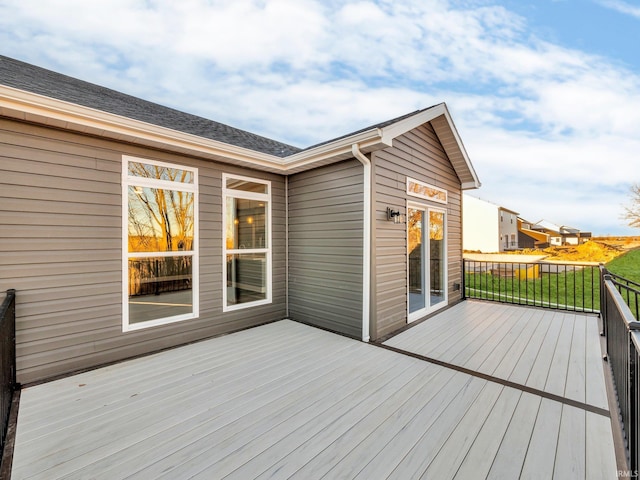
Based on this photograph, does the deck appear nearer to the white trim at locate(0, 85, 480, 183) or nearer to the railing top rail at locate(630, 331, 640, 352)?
→ the railing top rail at locate(630, 331, 640, 352)

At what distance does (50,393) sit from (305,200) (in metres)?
3.72

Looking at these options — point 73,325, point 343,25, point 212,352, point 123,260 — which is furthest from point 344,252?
point 343,25

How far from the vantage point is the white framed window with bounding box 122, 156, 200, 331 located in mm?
3334

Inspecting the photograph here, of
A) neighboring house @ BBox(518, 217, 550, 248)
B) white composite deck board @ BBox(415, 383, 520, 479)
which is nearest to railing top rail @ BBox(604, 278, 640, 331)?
white composite deck board @ BBox(415, 383, 520, 479)

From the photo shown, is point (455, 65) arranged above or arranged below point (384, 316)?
above

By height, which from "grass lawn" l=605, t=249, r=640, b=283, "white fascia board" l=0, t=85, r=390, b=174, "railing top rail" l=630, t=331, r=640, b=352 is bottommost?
"grass lawn" l=605, t=249, r=640, b=283

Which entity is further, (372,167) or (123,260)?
(372,167)

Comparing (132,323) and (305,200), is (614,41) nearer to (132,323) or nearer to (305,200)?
(305,200)

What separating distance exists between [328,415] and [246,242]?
2954mm

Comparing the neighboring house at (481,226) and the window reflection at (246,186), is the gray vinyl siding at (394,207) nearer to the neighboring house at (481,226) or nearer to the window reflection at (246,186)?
the window reflection at (246,186)

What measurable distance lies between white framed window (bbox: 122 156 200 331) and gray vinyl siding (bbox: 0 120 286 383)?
10cm

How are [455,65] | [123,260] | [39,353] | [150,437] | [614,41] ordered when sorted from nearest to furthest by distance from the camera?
[150,437], [39,353], [123,260], [614,41], [455,65]

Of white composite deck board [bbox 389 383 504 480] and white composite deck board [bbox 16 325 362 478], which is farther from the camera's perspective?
white composite deck board [bbox 16 325 362 478]

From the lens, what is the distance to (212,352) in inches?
137
